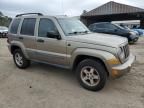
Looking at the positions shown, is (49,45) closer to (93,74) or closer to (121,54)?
(93,74)

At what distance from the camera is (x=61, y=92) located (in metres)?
4.55

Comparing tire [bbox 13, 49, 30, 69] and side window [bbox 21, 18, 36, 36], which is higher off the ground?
side window [bbox 21, 18, 36, 36]

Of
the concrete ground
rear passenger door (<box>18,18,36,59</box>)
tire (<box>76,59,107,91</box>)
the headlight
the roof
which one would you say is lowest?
the concrete ground

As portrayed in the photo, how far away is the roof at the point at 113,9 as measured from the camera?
2642cm

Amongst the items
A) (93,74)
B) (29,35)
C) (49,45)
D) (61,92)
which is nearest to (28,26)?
(29,35)

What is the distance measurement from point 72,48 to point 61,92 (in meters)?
1.18

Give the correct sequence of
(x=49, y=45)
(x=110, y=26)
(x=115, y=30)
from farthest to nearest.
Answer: (x=110, y=26) < (x=115, y=30) < (x=49, y=45)

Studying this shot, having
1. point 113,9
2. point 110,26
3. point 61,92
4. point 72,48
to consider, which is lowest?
point 61,92

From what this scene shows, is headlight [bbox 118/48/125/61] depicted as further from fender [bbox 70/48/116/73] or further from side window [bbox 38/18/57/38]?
side window [bbox 38/18/57/38]

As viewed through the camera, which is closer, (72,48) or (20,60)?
(72,48)

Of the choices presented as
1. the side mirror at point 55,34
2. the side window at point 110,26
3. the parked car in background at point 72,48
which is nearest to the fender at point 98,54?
the parked car in background at point 72,48

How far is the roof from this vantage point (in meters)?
26.4

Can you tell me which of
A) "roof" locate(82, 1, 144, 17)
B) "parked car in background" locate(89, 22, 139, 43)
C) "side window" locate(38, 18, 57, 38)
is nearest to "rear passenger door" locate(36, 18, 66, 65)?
"side window" locate(38, 18, 57, 38)

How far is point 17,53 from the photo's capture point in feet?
21.7
